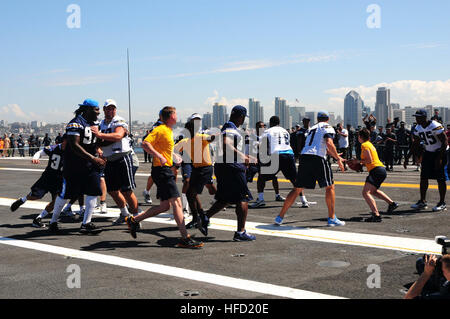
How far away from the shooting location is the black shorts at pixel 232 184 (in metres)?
6.92

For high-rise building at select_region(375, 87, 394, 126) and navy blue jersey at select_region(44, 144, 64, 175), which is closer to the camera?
navy blue jersey at select_region(44, 144, 64, 175)

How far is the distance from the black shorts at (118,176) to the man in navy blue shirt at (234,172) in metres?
1.54

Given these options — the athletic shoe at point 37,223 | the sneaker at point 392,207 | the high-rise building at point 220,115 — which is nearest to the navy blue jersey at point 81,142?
the athletic shoe at point 37,223

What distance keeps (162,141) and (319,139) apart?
9.36 ft

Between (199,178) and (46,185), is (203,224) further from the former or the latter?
(46,185)

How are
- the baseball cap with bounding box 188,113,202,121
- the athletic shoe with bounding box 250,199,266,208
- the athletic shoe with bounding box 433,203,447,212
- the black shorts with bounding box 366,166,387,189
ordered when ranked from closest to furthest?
the baseball cap with bounding box 188,113,202,121 < the black shorts with bounding box 366,166,387,189 < the athletic shoe with bounding box 433,203,447,212 < the athletic shoe with bounding box 250,199,266,208

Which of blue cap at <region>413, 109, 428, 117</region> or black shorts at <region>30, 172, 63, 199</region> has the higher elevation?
blue cap at <region>413, 109, 428, 117</region>

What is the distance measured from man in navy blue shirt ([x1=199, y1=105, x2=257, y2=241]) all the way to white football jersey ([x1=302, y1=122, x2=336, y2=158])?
1497 millimetres

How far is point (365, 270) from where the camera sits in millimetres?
5281

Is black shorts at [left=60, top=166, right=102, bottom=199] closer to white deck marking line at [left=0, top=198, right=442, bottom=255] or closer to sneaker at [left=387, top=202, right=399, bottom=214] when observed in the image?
white deck marking line at [left=0, top=198, right=442, bottom=255]

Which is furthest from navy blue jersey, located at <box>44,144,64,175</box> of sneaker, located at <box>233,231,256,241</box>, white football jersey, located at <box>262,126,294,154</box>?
white football jersey, located at <box>262,126,294,154</box>

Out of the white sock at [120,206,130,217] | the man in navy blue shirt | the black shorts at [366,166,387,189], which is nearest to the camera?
the man in navy blue shirt

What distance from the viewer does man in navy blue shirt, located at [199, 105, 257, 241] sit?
6895 millimetres
